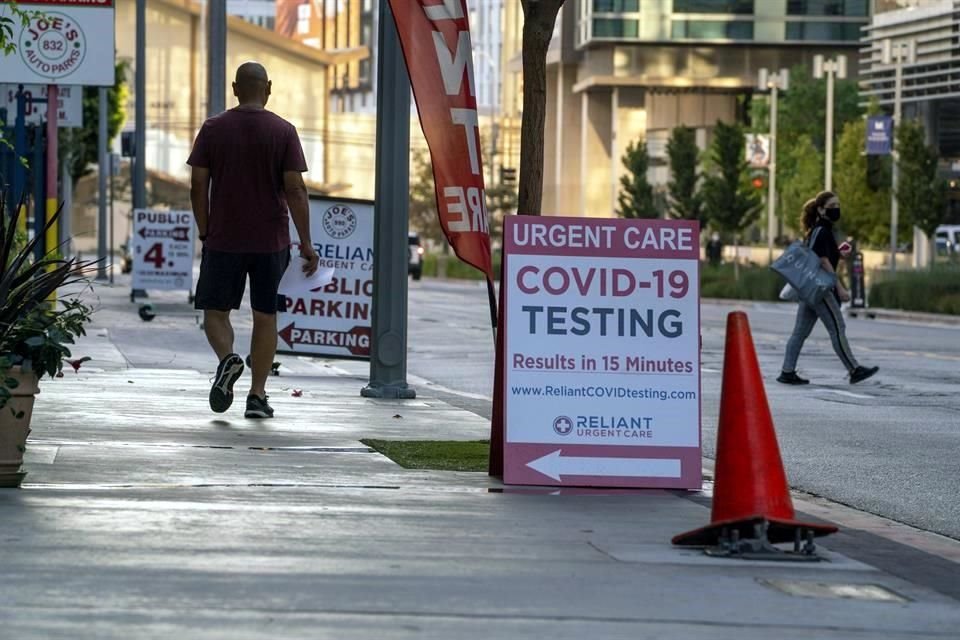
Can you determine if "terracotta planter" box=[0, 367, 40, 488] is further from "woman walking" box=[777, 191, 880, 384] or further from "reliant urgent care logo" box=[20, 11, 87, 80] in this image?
"woman walking" box=[777, 191, 880, 384]

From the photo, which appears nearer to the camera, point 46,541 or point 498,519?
point 46,541

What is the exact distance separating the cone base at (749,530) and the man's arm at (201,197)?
15.8 feet

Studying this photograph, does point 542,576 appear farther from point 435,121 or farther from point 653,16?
point 653,16

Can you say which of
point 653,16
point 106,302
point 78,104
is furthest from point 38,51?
point 653,16

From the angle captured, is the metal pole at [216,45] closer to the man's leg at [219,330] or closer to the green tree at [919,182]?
the man's leg at [219,330]

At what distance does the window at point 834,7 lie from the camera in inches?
3893

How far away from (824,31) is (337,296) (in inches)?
3354

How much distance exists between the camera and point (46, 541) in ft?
22.2

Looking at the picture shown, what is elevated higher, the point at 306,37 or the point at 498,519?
the point at 306,37

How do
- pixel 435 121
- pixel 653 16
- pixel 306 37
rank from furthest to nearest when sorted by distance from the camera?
pixel 306 37 → pixel 653 16 → pixel 435 121

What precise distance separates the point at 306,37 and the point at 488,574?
177 m

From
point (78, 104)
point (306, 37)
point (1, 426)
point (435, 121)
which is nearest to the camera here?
point (1, 426)

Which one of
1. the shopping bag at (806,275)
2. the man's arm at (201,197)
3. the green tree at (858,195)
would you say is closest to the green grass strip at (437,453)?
the man's arm at (201,197)

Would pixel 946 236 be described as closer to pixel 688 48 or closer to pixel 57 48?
pixel 688 48
